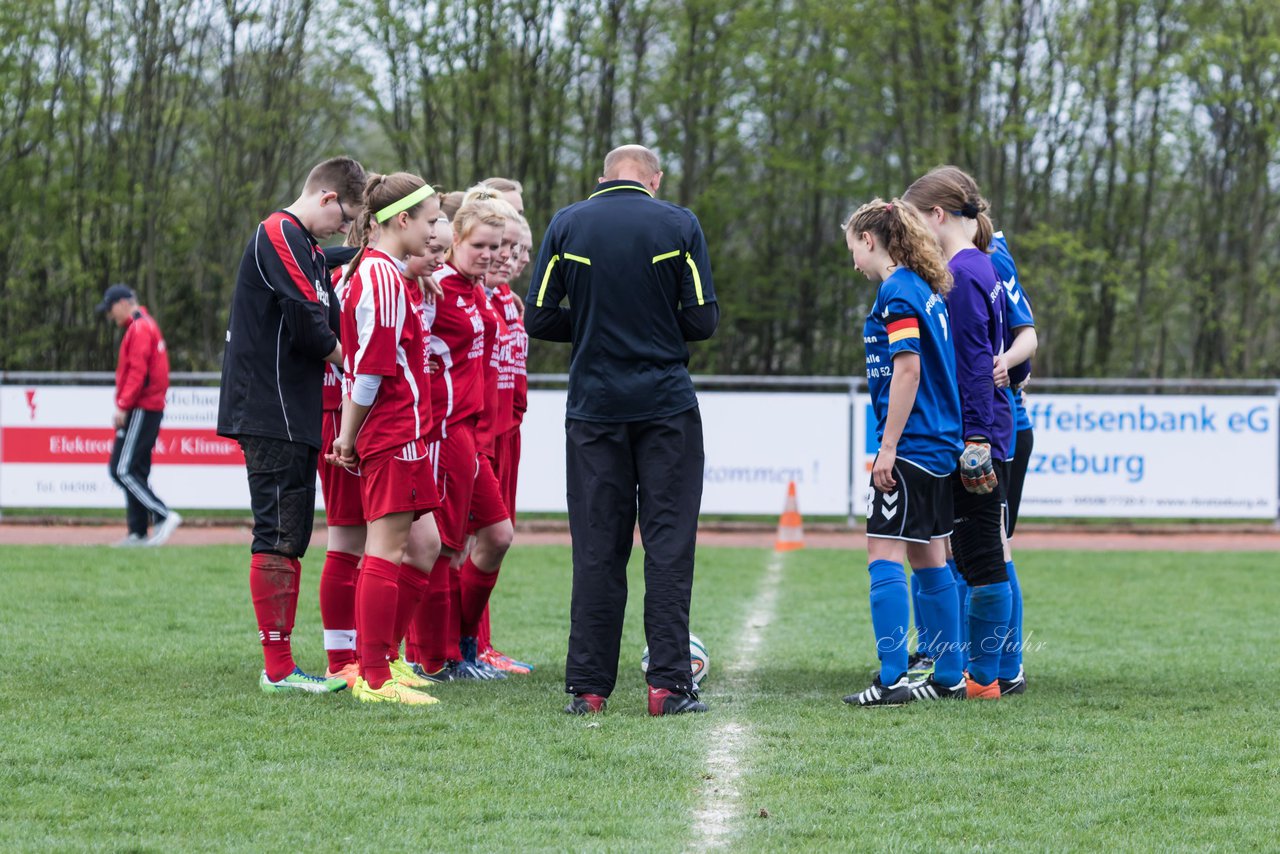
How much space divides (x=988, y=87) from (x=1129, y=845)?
1895 centimetres

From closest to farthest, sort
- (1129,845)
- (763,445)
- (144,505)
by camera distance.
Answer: (1129,845) → (144,505) → (763,445)

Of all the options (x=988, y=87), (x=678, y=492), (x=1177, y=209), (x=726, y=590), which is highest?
(x=988, y=87)

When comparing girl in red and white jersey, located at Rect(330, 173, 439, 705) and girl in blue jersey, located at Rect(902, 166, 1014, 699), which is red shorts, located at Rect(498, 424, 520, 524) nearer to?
girl in red and white jersey, located at Rect(330, 173, 439, 705)

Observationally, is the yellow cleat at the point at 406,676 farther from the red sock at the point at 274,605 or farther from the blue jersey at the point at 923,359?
the blue jersey at the point at 923,359

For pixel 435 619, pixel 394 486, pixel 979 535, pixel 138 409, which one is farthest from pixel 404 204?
pixel 138 409

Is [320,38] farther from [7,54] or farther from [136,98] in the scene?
[7,54]

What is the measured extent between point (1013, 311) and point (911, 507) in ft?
3.64

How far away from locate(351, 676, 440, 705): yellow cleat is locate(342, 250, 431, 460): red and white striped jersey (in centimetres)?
87

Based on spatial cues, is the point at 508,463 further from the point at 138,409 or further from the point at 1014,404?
the point at 138,409

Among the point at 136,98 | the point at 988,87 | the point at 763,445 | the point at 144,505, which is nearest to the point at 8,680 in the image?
the point at 144,505

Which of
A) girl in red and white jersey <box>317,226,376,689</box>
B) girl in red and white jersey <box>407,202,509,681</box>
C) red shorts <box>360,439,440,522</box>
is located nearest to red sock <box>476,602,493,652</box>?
girl in red and white jersey <box>407,202,509,681</box>

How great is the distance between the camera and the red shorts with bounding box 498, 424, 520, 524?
7.04 metres

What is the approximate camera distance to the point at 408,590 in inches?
246

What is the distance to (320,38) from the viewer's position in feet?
68.9
